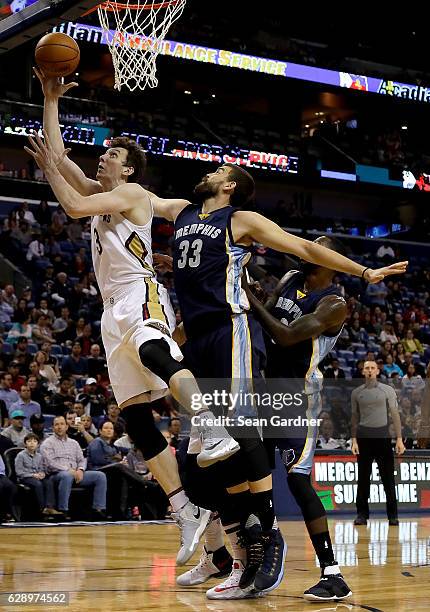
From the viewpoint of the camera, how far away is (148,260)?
5.48 m

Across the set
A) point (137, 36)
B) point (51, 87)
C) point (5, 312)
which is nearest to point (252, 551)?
point (51, 87)

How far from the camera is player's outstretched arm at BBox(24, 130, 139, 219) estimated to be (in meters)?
4.88

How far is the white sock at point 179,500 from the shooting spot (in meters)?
5.11

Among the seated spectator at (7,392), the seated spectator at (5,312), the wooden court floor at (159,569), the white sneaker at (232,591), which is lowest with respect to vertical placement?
the wooden court floor at (159,569)

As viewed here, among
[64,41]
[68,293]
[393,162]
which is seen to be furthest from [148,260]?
[393,162]

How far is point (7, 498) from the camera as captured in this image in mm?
10750

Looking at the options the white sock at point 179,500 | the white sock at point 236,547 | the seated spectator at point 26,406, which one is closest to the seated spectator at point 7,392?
the seated spectator at point 26,406

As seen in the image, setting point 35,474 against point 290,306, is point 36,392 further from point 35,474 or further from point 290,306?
point 290,306

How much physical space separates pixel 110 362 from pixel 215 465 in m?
0.85

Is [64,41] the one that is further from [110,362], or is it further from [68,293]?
[68,293]

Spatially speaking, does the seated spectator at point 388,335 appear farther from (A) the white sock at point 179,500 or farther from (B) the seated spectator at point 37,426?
(A) the white sock at point 179,500

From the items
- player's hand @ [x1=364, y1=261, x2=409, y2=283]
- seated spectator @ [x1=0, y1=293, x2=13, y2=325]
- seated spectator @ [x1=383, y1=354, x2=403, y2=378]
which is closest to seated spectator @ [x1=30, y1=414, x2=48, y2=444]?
seated spectator @ [x1=0, y1=293, x2=13, y2=325]

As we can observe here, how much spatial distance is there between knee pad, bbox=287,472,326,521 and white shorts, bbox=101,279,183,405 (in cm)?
87

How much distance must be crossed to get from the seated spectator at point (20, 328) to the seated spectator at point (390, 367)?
7045 millimetres
